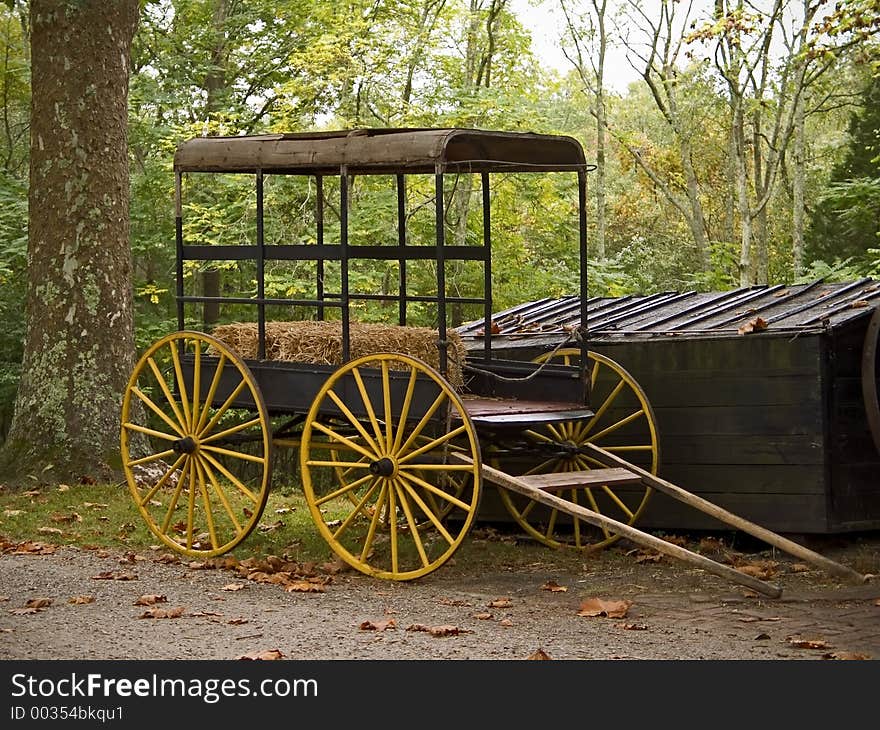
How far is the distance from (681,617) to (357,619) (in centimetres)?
151

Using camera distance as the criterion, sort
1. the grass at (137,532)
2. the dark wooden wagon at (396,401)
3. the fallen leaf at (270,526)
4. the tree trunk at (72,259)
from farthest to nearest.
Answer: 1. the tree trunk at (72,259)
2. the fallen leaf at (270,526)
3. the grass at (137,532)
4. the dark wooden wagon at (396,401)

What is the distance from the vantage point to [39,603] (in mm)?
6055

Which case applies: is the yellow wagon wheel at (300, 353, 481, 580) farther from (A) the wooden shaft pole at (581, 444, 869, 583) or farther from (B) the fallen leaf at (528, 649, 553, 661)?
(B) the fallen leaf at (528, 649, 553, 661)

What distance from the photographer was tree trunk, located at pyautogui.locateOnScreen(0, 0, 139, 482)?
1019cm

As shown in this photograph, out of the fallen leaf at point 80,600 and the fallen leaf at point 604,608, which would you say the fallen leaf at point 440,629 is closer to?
the fallen leaf at point 604,608

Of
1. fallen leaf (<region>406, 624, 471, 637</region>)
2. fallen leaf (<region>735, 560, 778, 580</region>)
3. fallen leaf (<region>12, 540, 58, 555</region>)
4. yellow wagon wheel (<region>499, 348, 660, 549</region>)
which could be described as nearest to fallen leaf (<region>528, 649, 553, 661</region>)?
fallen leaf (<region>406, 624, 471, 637</region>)

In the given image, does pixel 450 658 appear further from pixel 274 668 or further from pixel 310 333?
pixel 310 333

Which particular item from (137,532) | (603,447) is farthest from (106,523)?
(603,447)

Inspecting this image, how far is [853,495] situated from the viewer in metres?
7.64

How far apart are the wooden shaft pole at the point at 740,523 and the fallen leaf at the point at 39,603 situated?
3.34 m

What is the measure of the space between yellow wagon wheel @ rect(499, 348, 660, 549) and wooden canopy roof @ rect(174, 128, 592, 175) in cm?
134

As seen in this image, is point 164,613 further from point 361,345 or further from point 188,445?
point 361,345

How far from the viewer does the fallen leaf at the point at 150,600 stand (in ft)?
20.0

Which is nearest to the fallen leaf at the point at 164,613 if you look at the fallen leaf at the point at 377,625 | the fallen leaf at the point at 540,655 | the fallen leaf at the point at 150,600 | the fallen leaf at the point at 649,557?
the fallen leaf at the point at 150,600
